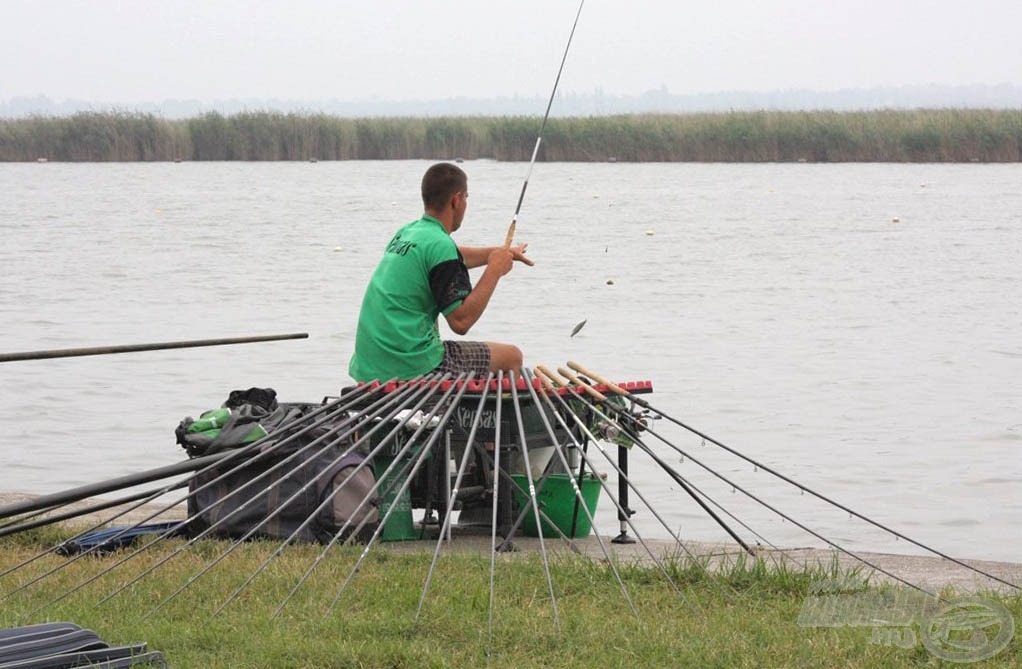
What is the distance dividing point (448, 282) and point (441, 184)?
40 cm

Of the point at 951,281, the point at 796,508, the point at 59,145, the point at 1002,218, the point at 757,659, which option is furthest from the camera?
the point at 59,145

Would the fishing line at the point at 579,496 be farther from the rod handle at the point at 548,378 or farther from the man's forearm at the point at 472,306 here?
the man's forearm at the point at 472,306

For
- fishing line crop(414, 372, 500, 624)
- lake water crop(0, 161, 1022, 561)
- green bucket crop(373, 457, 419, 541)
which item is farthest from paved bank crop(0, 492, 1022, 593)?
lake water crop(0, 161, 1022, 561)

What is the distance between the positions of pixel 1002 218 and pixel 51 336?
15073 millimetres

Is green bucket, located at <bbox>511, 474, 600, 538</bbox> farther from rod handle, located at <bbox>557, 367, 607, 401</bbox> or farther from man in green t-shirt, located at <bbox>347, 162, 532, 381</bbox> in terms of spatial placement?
man in green t-shirt, located at <bbox>347, 162, 532, 381</bbox>

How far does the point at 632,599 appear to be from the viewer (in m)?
4.09

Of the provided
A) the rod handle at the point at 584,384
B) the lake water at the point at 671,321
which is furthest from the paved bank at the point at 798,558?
the lake water at the point at 671,321

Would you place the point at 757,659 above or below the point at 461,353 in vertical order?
below

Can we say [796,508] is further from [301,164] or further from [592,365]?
[301,164]

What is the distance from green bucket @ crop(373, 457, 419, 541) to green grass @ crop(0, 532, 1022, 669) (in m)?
0.37

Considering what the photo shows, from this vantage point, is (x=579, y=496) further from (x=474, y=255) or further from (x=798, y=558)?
(x=474, y=255)

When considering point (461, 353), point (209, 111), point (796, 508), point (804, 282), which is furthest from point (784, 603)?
point (209, 111)

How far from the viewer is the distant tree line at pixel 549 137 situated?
34094mm

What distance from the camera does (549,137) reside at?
35.4m
